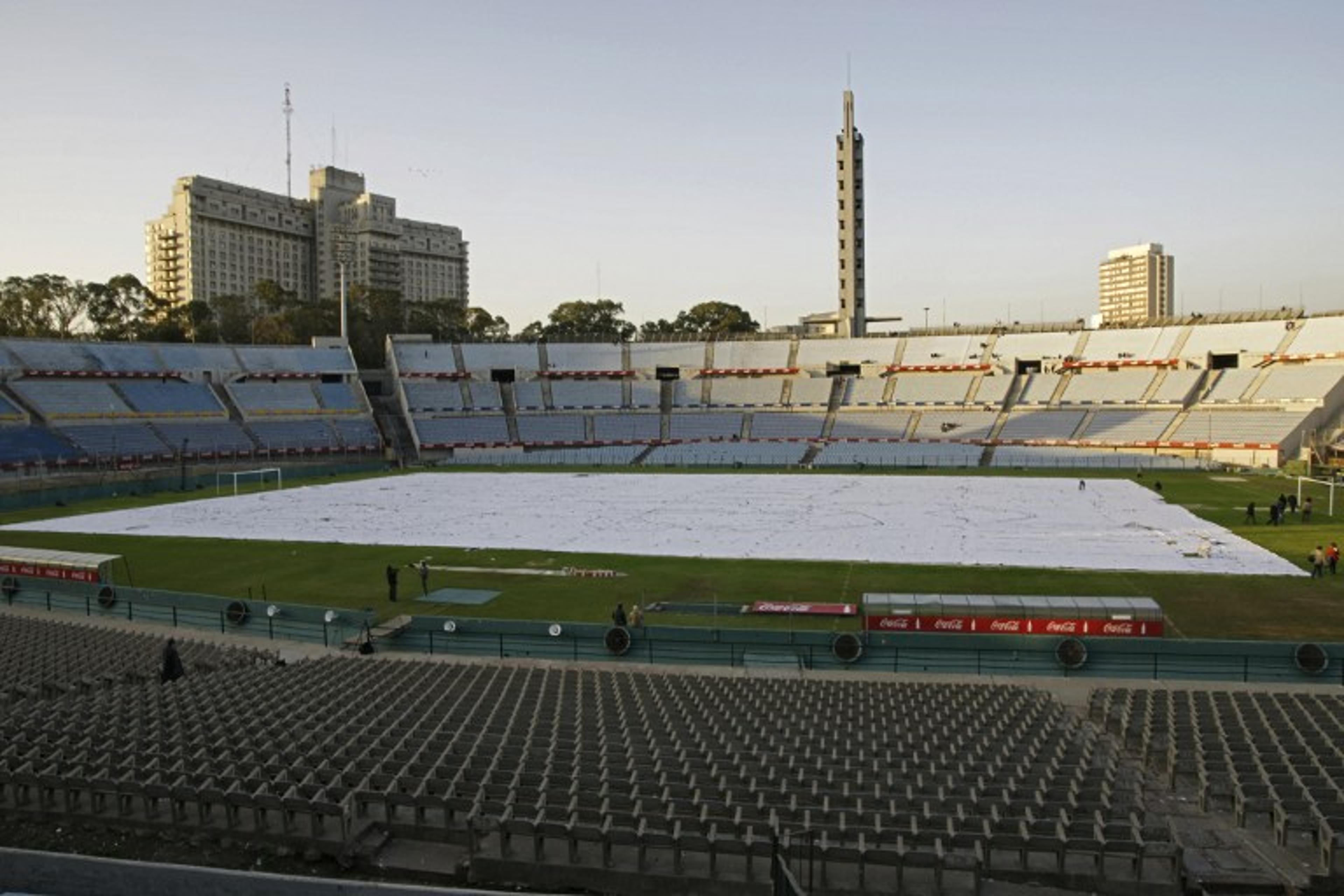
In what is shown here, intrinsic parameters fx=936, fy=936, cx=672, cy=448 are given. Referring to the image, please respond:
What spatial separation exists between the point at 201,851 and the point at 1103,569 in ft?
112

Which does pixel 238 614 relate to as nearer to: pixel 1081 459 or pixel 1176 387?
pixel 1081 459

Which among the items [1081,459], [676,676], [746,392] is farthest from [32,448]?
[1081,459]

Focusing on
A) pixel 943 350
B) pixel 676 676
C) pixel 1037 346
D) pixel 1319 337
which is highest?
pixel 1037 346

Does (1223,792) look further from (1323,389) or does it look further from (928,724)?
(1323,389)

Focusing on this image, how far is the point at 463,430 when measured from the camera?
103 meters

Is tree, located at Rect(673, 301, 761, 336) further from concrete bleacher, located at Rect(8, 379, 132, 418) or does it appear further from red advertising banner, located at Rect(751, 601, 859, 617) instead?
red advertising banner, located at Rect(751, 601, 859, 617)

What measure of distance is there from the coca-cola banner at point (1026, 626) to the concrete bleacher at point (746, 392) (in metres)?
84.6

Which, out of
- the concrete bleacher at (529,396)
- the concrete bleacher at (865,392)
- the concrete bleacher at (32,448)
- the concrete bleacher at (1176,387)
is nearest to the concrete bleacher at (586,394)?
the concrete bleacher at (529,396)

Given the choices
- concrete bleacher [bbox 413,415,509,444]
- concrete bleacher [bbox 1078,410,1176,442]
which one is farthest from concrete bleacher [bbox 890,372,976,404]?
concrete bleacher [bbox 413,415,509,444]

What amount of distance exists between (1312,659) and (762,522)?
3142 centimetres

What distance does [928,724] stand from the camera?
50.7 ft

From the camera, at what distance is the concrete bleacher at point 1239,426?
81.7 meters

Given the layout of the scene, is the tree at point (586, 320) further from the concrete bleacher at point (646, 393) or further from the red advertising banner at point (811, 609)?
the red advertising banner at point (811, 609)

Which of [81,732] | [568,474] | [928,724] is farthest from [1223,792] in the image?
[568,474]
